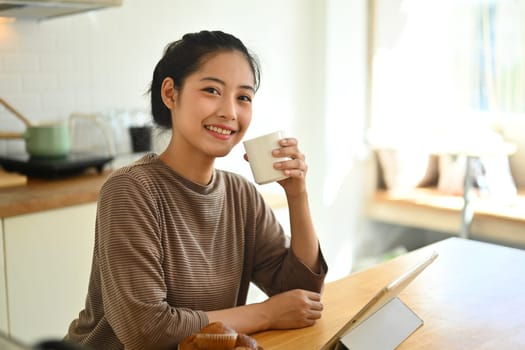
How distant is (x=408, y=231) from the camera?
4.59 metres

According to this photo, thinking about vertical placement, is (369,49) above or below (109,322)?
above

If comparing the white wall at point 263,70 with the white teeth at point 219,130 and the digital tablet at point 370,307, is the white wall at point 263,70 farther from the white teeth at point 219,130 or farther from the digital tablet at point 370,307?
the digital tablet at point 370,307

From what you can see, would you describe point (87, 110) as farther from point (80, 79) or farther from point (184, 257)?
point (184, 257)

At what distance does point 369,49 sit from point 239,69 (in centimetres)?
288

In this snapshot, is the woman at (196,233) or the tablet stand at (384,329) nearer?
the tablet stand at (384,329)

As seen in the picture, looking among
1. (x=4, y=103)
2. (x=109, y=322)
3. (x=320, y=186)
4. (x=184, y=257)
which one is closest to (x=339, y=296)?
(x=184, y=257)

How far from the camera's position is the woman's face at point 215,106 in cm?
144

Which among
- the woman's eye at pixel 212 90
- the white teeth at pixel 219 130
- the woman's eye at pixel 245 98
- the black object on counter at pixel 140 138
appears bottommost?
the black object on counter at pixel 140 138

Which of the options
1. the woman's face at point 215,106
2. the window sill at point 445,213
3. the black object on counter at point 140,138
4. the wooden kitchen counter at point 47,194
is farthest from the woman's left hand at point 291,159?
the window sill at point 445,213

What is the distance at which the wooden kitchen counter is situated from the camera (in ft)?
7.20

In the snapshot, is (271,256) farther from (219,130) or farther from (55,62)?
(55,62)

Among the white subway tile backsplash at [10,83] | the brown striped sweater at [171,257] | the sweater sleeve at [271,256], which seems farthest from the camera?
the white subway tile backsplash at [10,83]

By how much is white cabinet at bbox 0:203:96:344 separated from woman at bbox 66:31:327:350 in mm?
771

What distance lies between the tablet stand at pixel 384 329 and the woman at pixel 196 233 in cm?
15
